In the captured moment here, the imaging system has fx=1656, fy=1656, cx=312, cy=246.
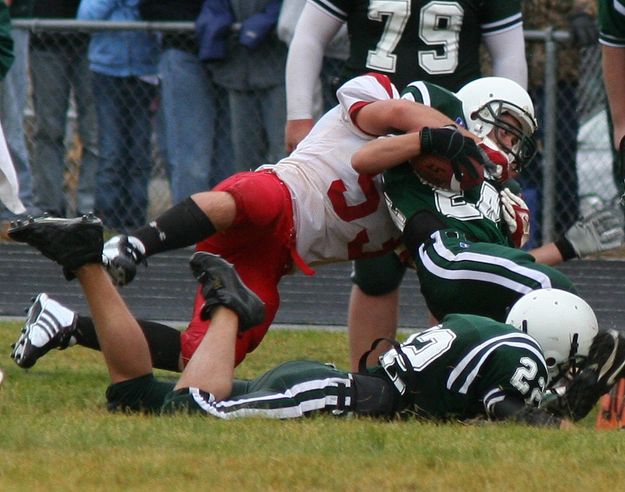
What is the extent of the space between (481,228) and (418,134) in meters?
0.47

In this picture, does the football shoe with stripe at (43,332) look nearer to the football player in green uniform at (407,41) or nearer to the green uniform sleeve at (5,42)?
the green uniform sleeve at (5,42)

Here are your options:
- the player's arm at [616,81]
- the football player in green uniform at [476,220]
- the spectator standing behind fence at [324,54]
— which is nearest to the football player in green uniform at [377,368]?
the football player in green uniform at [476,220]

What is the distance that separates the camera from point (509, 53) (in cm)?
710

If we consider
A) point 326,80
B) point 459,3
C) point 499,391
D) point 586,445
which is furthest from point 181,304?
point 586,445

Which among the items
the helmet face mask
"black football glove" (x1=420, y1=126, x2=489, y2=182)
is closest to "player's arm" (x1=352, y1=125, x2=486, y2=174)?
"black football glove" (x1=420, y1=126, x2=489, y2=182)

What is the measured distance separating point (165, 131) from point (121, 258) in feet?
17.7

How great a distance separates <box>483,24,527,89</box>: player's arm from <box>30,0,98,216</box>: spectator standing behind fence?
15.0 ft

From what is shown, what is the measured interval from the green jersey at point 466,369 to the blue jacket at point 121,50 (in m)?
5.84

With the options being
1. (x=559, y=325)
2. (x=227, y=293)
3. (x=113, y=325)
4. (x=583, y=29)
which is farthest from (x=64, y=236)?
(x=583, y=29)

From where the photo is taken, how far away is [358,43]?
7.01 metres

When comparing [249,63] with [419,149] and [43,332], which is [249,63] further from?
[43,332]

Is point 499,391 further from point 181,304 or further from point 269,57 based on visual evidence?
point 269,57

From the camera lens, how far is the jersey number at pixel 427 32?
6.86 metres

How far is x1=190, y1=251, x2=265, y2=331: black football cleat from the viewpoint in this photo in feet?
18.7
